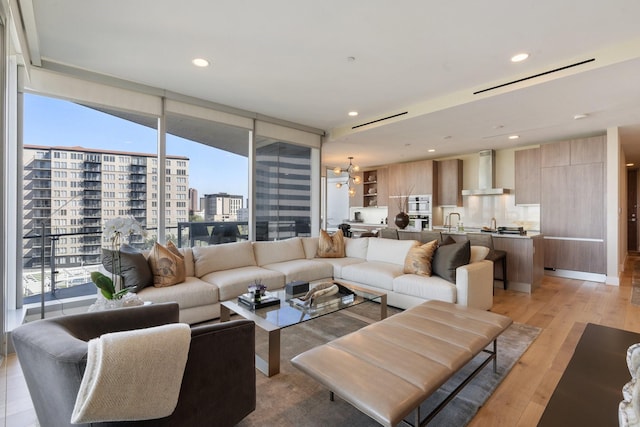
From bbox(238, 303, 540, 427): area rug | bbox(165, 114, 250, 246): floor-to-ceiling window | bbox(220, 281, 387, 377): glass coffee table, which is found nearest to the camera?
bbox(238, 303, 540, 427): area rug

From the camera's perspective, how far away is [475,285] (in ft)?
10.7

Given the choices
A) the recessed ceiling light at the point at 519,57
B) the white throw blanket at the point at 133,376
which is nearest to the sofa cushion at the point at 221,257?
the white throw blanket at the point at 133,376

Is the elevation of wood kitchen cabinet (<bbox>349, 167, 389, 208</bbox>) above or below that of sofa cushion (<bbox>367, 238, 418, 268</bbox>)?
above

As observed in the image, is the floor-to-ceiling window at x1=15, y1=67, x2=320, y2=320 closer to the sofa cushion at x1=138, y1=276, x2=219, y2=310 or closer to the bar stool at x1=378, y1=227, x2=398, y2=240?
the sofa cushion at x1=138, y1=276, x2=219, y2=310

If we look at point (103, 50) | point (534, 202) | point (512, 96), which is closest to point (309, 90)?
point (103, 50)

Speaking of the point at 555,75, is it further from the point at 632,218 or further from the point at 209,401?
the point at 632,218

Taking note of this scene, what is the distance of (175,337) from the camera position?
3.97 feet

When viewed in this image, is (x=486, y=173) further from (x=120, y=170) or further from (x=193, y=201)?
(x=120, y=170)

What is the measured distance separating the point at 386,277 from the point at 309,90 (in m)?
2.54

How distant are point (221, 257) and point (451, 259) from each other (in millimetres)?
2748

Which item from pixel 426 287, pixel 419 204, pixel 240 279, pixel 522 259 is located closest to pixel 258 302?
pixel 240 279

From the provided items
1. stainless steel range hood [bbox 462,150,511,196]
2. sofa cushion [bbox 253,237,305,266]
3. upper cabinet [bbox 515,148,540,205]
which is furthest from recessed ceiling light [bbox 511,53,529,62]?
stainless steel range hood [bbox 462,150,511,196]

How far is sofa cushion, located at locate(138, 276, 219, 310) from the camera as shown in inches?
111

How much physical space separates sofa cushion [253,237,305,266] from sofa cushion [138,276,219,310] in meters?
1.07
